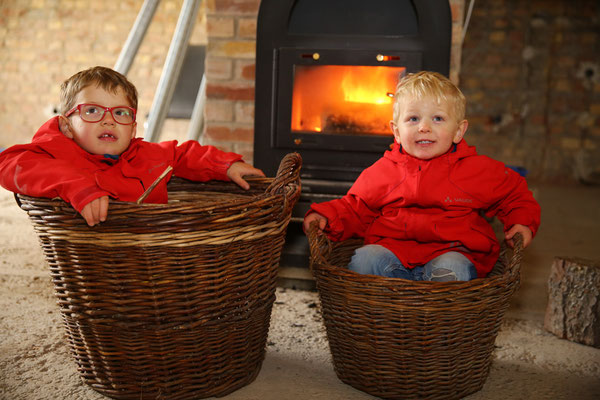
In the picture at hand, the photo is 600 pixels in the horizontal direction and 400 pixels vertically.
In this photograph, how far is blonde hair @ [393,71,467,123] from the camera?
1.35 meters

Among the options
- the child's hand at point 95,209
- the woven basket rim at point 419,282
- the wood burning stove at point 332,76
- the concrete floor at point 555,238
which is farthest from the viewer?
the wood burning stove at point 332,76

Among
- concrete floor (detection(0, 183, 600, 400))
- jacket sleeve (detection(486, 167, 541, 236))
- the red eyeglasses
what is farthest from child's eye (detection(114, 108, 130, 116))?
jacket sleeve (detection(486, 167, 541, 236))

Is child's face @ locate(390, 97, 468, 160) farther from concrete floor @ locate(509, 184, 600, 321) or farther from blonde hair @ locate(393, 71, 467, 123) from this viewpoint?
concrete floor @ locate(509, 184, 600, 321)

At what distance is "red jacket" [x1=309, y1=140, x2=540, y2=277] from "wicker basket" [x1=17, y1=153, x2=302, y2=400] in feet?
1.04

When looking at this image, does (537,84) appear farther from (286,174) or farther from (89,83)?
(89,83)

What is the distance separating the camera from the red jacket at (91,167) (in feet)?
3.31

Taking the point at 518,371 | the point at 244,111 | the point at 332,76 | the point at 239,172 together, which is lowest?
the point at 518,371

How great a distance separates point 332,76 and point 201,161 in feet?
2.55

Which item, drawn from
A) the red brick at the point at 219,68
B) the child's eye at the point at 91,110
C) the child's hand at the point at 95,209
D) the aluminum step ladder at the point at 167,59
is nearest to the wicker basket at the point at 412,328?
the child's hand at the point at 95,209

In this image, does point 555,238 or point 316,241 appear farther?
point 555,238

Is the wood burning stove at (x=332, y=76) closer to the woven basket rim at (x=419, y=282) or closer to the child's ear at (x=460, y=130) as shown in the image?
the child's ear at (x=460, y=130)

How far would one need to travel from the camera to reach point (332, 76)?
2.04m

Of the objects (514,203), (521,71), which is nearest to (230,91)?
(514,203)

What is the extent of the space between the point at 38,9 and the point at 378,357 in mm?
5708
